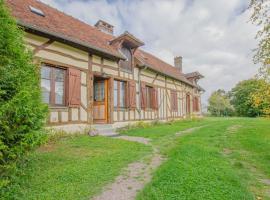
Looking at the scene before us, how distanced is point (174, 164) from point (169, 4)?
801 centimetres

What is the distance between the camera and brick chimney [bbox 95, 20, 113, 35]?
12852 millimetres

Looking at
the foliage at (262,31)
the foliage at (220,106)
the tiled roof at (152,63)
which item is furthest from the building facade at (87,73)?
the foliage at (220,106)

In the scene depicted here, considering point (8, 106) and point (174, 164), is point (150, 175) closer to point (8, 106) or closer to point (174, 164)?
point (174, 164)

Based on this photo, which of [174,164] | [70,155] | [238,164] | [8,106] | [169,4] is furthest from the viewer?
[169,4]

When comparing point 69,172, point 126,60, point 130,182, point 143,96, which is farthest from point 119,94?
point 130,182

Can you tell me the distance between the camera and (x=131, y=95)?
10.3m

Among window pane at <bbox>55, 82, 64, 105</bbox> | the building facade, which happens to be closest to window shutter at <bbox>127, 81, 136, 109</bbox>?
the building facade

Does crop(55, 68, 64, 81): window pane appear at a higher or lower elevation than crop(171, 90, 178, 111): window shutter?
higher

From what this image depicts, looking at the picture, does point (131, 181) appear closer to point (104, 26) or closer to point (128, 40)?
point (128, 40)

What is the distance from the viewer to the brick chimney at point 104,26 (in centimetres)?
1285

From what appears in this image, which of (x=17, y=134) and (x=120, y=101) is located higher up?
(x=120, y=101)

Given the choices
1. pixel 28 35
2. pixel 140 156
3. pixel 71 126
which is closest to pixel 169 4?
pixel 28 35

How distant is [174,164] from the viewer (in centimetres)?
375

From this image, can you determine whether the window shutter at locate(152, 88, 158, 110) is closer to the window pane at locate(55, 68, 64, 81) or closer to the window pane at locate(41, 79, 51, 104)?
the window pane at locate(55, 68, 64, 81)
